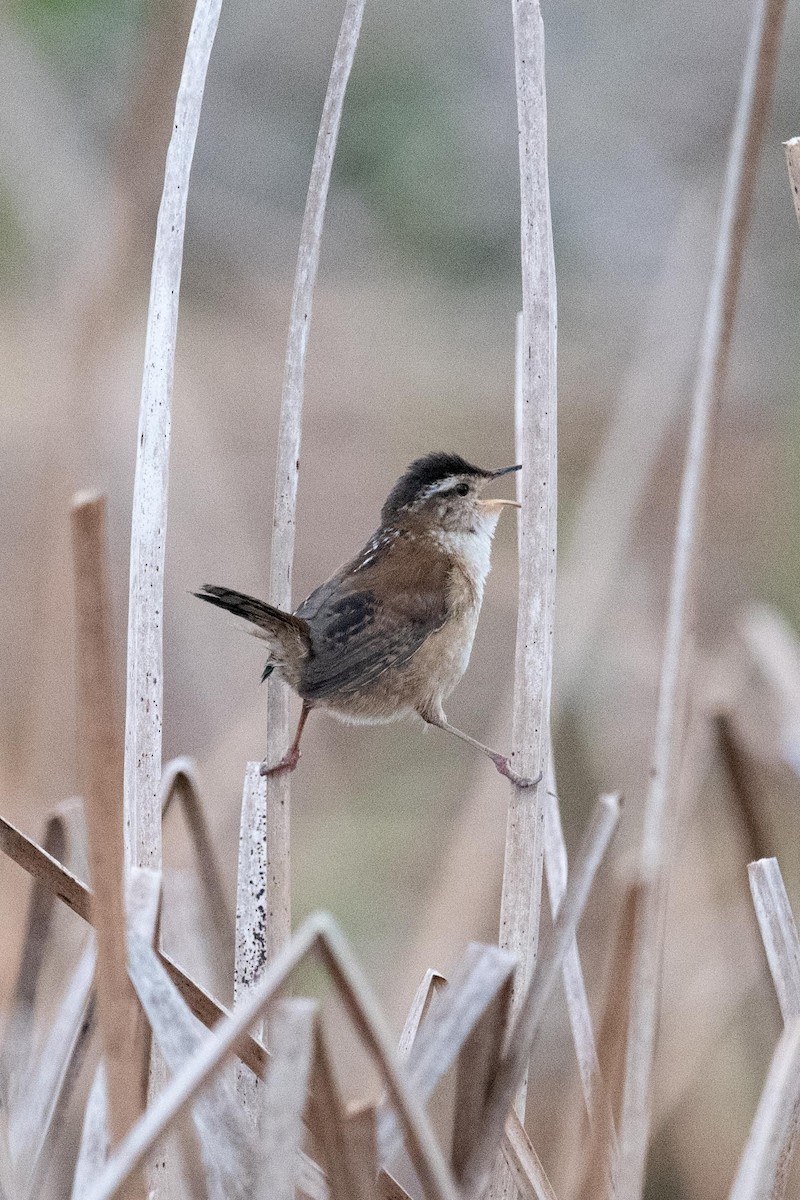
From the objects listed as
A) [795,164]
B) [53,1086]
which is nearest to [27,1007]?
[53,1086]

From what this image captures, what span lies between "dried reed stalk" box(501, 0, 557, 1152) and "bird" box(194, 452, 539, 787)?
22.6 inches

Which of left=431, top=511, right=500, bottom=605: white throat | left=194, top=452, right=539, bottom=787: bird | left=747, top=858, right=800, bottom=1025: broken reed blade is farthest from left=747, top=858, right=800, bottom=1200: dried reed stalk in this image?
left=431, top=511, right=500, bottom=605: white throat

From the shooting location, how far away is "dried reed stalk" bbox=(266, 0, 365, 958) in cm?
176

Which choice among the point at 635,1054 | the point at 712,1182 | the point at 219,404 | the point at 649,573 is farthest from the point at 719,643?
the point at 635,1054

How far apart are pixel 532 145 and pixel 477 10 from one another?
146 inches

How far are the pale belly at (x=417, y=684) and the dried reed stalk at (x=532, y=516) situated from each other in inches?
35.8

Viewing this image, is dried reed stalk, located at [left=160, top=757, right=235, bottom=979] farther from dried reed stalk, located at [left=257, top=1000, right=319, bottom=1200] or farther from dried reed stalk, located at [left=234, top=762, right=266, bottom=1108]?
dried reed stalk, located at [left=257, top=1000, right=319, bottom=1200]

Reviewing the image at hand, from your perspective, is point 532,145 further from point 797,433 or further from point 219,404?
point 219,404

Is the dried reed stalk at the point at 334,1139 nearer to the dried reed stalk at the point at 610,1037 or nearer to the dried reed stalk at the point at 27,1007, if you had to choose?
the dried reed stalk at the point at 610,1037

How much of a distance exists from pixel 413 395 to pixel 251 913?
3.63 m

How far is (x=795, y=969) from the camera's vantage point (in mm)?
1649

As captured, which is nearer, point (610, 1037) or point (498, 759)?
point (610, 1037)

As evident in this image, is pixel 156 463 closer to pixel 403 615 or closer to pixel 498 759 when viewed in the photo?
pixel 498 759

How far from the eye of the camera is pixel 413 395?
5.18 meters
